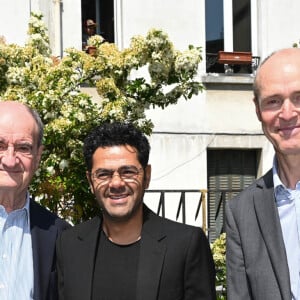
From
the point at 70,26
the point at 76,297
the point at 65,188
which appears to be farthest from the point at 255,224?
the point at 70,26

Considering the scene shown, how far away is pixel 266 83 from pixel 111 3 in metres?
7.58

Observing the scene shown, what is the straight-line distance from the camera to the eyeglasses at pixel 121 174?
3.47 metres

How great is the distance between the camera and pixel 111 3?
10.3 metres

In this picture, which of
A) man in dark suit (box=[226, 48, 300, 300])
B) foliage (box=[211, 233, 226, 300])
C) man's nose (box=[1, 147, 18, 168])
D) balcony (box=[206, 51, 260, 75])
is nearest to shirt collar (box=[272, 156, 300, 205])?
man in dark suit (box=[226, 48, 300, 300])

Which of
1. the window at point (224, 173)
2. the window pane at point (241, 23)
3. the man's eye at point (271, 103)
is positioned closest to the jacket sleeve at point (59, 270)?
the man's eye at point (271, 103)

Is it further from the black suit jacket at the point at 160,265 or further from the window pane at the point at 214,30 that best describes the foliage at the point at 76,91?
the window pane at the point at 214,30

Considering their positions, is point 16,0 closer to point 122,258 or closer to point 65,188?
point 65,188

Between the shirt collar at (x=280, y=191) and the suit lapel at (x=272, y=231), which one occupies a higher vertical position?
the shirt collar at (x=280, y=191)

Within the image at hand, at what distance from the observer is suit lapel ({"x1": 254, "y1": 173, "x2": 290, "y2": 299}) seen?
10.0 feet

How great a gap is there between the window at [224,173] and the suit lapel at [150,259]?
714 centimetres

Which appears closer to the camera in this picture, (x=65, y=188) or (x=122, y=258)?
(x=122, y=258)

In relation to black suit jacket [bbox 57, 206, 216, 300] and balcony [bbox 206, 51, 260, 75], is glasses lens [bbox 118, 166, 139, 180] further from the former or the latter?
balcony [bbox 206, 51, 260, 75]

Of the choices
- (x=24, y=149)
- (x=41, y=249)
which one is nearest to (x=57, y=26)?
(x=24, y=149)

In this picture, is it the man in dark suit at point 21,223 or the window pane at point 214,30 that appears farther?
the window pane at point 214,30
